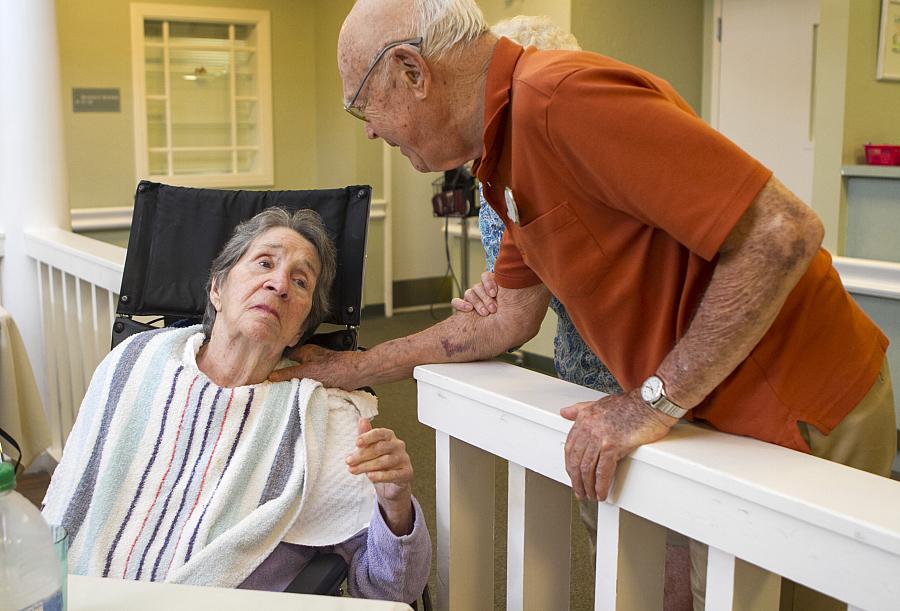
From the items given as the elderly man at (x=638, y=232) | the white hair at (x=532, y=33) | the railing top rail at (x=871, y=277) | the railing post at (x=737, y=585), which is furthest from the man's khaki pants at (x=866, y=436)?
the railing top rail at (x=871, y=277)

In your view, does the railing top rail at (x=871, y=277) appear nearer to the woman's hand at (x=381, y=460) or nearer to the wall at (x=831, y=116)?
the wall at (x=831, y=116)

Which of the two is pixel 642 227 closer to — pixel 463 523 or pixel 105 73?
pixel 463 523

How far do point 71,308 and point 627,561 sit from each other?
2.50m

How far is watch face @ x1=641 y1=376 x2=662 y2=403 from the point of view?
1.10m

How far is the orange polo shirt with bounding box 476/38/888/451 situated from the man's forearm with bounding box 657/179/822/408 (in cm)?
4

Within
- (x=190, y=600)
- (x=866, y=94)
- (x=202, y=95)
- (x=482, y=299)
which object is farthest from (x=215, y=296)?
(x=202, y=95)

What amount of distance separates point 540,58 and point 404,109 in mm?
199

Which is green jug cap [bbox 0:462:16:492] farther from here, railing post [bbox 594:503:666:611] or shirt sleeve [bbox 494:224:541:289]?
shirt sleeve [bbox 494:224:541:289]

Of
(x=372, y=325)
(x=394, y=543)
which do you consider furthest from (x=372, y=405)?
(x=372, y=325)

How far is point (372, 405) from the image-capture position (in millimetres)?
1743

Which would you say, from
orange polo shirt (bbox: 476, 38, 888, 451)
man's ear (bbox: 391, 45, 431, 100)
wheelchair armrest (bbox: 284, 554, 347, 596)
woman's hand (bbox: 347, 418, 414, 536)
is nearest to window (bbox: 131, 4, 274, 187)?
wheelchair armrest (bbox: 284, 554, 347, 596)

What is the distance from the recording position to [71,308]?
3146mm

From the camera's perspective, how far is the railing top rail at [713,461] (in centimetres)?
85

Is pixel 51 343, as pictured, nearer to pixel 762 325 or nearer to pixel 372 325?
pixel 762 325
